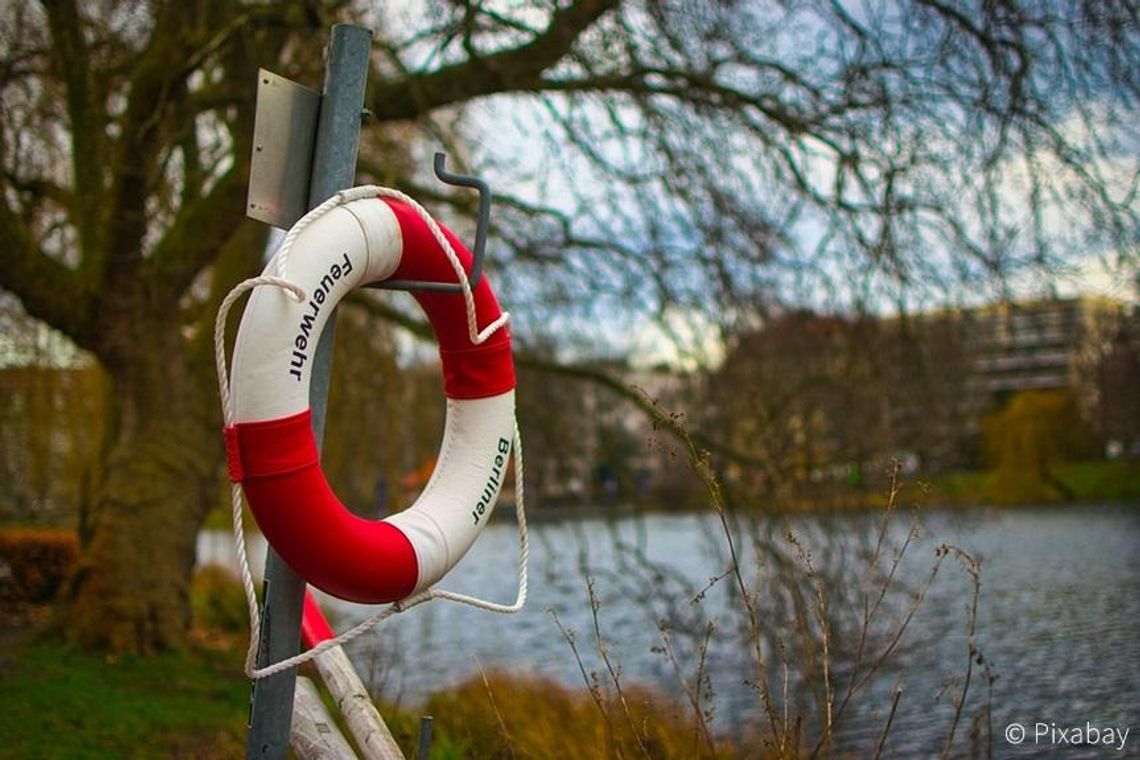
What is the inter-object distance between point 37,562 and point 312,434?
851 cm

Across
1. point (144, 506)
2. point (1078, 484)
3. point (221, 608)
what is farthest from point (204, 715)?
point (1078, 484)

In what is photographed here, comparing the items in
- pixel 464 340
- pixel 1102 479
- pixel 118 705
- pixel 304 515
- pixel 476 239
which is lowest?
pixel 118 705

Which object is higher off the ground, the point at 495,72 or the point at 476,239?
the point at 495,72

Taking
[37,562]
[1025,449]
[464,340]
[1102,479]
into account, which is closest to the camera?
[464,340]

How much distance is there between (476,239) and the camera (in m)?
2.37

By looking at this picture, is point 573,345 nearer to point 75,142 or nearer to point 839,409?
point 839,409

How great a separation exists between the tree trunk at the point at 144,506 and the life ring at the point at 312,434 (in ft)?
16.0

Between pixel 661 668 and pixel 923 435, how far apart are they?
263 cm

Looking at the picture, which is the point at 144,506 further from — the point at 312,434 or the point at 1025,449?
the point at 1025,449

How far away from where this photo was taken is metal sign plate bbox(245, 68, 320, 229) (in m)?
2.28

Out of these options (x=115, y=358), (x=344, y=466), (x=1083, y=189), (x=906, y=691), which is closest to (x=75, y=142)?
(x=115, y=358)

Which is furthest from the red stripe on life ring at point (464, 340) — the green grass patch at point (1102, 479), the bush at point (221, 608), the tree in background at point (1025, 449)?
the green grass patch at point (1102, 479)

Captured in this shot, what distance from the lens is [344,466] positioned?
9.64 metres

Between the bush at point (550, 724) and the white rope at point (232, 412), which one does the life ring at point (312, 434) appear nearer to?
the white rope at point (232, 412)
